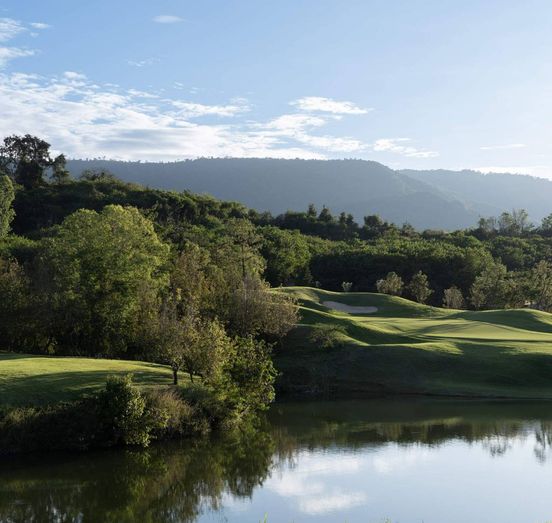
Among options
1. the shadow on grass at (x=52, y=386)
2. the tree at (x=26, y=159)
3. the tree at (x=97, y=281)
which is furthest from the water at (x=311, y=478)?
the tree at (x=26, y=159)

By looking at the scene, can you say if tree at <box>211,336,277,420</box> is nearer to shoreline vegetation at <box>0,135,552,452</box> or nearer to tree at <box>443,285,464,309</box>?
shoreline vegetation at <box>0,135,552,452</box>

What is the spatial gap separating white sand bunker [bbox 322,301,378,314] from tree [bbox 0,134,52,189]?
8122 cm

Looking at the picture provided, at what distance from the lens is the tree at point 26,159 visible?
13612 centimetres

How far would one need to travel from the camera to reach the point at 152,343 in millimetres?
Answer: 40406

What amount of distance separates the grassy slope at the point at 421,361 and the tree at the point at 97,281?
1362cm

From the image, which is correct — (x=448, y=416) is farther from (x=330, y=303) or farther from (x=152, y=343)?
(x=330, y=303)

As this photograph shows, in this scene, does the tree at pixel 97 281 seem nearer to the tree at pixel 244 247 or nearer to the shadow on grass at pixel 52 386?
the shadow on grass at pixel 52 386

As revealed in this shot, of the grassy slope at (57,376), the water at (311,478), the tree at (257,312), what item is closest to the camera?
the water at (311,478)

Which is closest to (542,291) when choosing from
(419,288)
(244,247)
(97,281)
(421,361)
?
(419,288)

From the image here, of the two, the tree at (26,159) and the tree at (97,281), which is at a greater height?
the tree at (26,159)

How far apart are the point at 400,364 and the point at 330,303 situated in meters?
26.7

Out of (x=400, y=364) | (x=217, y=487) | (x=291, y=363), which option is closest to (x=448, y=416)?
(x=400, y=364)

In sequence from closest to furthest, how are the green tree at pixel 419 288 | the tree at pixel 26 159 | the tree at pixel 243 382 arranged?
1. the tree at pixel 243 382
2. the green tree at pixel 419 288
3. the tree at pixel 26 159

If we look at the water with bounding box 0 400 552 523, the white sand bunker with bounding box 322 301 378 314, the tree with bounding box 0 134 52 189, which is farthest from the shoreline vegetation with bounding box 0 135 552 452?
the tree with bounding box 0 134 52 189
